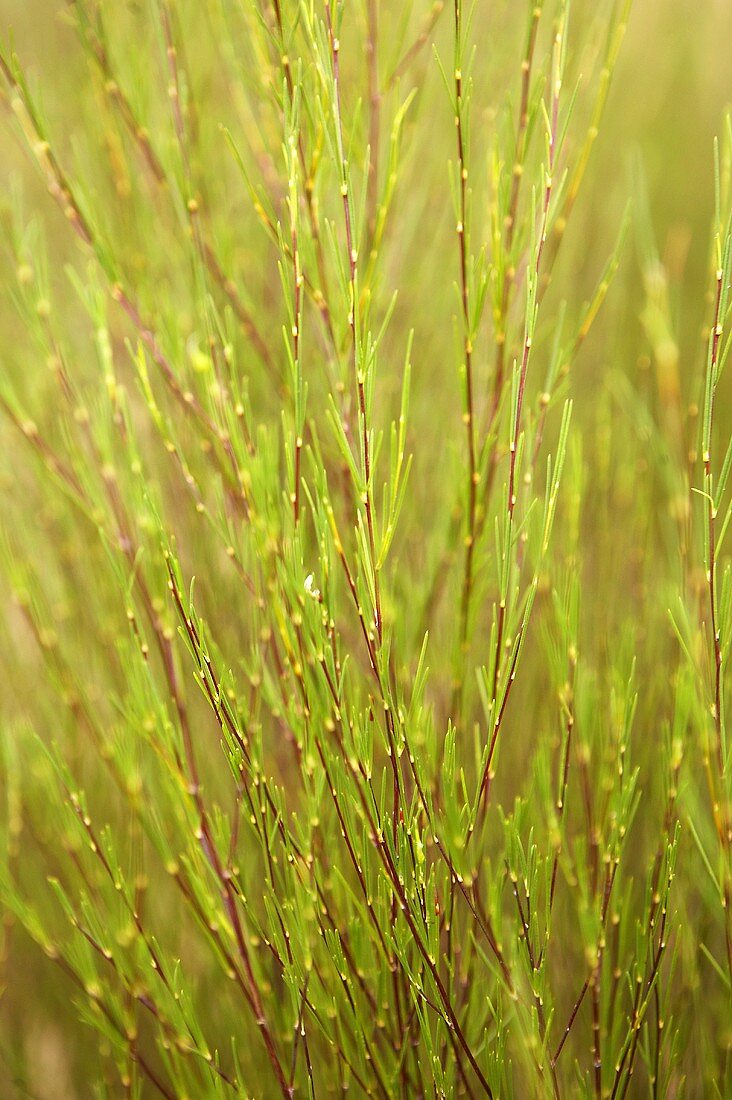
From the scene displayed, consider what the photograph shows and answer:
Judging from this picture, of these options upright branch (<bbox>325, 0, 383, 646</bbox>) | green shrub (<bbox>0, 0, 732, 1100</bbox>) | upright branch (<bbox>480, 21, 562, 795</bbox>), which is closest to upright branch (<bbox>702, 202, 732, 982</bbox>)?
green shrub (<bbox>0, 0, 732, 1100</bbox>)

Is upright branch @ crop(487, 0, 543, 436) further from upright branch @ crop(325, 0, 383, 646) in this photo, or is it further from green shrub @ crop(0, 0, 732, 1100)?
upright branch @ crop(325, 0, 383, 646)

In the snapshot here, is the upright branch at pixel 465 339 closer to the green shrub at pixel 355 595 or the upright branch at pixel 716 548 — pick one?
the green shrub at pixel 355 595

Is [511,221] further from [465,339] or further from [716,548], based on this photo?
[716,548]

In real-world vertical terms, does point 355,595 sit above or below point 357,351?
below

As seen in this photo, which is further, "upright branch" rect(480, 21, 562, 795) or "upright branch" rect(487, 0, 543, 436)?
"upright branch" rect(487, 0, 543, 436)

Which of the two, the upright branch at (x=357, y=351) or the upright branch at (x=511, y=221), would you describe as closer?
the upright branch at (x=357, y=351)

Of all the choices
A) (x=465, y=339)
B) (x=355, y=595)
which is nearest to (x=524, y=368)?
(x=465, y=339)

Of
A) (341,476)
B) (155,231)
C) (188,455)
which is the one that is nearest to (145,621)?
(188,455)

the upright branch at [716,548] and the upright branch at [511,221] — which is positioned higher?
the upright branch at [511,221]

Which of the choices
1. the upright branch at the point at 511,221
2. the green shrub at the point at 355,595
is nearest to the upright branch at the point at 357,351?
the green shrub at the point at 355,595
